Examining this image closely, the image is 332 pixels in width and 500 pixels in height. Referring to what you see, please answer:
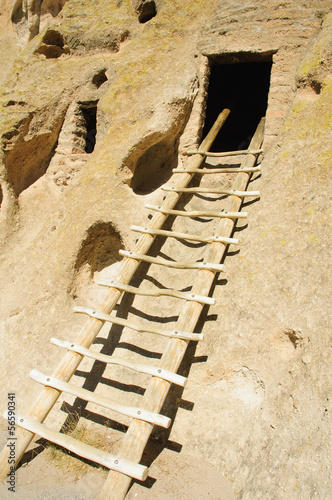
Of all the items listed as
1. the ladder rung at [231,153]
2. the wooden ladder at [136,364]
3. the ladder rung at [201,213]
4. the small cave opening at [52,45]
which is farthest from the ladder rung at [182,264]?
the small cave opening at [52,45]

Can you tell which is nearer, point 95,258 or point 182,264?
point 182,264

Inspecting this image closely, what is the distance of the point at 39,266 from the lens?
13.4 ft

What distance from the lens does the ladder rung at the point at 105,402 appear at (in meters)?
2.40

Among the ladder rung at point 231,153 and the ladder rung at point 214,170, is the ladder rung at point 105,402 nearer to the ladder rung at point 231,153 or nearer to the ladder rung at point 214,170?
the ladder rung at point 214,170

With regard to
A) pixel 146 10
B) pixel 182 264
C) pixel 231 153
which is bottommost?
pixel 182 264

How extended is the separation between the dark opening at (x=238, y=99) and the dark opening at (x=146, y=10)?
121 centimetres

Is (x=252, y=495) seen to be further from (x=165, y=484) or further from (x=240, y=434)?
(x=165, y=484)

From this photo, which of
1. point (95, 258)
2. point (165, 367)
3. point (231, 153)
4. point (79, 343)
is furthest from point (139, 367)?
point (231, 153)

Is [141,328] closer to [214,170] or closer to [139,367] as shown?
[139,367]

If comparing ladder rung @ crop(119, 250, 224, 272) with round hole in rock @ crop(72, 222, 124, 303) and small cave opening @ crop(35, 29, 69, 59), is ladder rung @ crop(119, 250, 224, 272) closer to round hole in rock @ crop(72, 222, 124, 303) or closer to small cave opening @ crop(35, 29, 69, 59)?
round hole in rock @ crop(72, 222, 124, 303)

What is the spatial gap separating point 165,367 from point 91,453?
674mm

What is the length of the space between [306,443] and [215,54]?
13.9 ft

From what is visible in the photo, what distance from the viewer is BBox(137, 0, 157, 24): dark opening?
5742 mm

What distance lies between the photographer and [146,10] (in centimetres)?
583
